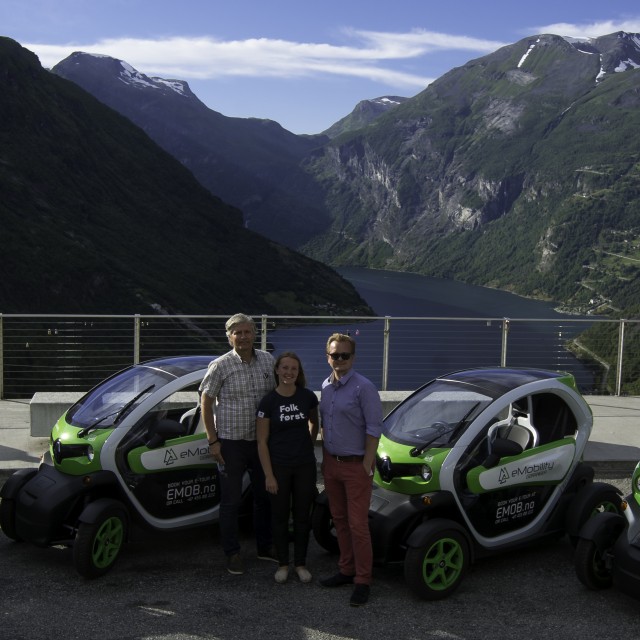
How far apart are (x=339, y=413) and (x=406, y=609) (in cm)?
123

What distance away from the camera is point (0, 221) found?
104 meters

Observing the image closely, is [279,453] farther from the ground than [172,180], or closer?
closer

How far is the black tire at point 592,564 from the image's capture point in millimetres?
5312

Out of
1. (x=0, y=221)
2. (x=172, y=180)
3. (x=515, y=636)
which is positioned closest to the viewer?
(x=515, y=636)

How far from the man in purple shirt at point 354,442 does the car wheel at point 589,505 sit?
1.61 metres

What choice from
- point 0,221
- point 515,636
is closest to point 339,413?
point 515,636

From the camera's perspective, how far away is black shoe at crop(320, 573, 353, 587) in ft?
17.5

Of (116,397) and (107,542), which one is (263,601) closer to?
(107,542)

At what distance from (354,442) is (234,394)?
91 cm

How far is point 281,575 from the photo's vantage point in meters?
5.41

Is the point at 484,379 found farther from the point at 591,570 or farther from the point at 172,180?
the point at 172,180

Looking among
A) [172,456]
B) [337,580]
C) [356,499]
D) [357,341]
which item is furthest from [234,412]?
[357,341]

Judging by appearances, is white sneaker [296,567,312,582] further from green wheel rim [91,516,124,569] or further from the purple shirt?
green wheel rim [91,516,124,569]

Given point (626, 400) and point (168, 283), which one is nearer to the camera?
point (626, 400)
